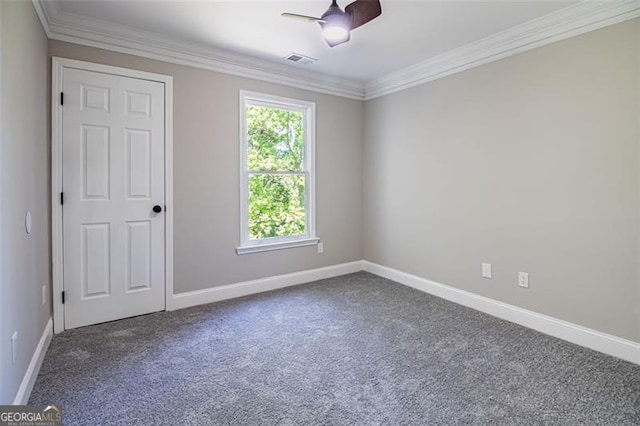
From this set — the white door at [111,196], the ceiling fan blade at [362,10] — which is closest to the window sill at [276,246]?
the white door at [111,196]

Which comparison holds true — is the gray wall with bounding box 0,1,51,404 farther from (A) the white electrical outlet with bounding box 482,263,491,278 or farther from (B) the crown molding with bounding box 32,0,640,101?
(A) the white electrical outlet with bounding box 482,263,491,278

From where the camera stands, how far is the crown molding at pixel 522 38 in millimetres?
2402

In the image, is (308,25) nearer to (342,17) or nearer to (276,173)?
(342,17)

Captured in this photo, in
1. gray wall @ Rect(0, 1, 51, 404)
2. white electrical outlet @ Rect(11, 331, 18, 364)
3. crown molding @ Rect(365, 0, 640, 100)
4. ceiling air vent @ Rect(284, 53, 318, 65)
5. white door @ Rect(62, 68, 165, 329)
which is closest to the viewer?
gray wall @ Rect(0, 1, 51, 404)

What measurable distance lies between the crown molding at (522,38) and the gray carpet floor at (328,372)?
2375 mm

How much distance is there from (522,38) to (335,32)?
1796 mm

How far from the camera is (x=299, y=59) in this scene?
141 inches

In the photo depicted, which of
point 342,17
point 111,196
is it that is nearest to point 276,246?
point 111,196

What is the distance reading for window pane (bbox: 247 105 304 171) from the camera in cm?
380

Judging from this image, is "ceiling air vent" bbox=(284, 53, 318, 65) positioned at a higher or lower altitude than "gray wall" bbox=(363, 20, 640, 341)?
higher

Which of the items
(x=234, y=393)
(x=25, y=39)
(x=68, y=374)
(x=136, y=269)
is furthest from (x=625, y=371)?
(x=25, y=39)

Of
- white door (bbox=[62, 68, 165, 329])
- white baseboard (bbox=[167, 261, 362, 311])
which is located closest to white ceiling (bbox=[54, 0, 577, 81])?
white door (bbox=[62, 68, 165, 329])

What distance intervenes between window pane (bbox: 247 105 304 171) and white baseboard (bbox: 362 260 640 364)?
196 cm

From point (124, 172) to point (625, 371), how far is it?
4032mm
